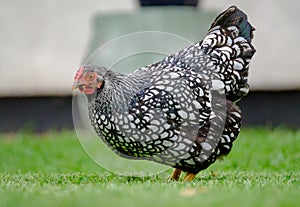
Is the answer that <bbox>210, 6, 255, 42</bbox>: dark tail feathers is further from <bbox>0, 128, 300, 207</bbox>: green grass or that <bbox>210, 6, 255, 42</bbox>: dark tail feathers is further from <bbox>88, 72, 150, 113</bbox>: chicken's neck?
<bbox>0, 128, 300, 207</bbox>: green grass

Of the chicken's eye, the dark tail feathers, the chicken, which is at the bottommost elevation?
the chicken

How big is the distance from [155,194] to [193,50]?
1943 millimetres

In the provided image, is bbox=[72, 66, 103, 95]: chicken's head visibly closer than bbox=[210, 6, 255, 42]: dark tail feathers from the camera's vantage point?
Yes

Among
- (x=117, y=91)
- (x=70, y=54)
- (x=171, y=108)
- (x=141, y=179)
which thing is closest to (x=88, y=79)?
(x=117, y=91)

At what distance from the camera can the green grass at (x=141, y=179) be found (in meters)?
4.39

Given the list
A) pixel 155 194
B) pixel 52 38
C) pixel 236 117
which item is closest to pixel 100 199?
pixel 155 194

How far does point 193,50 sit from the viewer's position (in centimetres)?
632

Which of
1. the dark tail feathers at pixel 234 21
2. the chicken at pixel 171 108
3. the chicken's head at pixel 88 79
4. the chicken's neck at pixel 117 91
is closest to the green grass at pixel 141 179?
the chicken at pixel 171 108

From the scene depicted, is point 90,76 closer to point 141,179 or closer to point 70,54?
point 141,179

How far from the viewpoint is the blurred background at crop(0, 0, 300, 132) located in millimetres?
11328

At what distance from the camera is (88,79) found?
230 inches

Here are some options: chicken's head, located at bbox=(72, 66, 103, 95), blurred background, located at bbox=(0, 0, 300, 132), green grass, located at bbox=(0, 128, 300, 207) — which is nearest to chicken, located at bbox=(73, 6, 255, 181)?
chicken's head, located at bbox=(72, 66, 103, 95)

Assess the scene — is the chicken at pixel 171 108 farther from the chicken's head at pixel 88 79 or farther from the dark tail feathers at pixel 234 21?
the dark tail feathers at pixel 234 21

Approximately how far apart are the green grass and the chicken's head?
2.16ft
